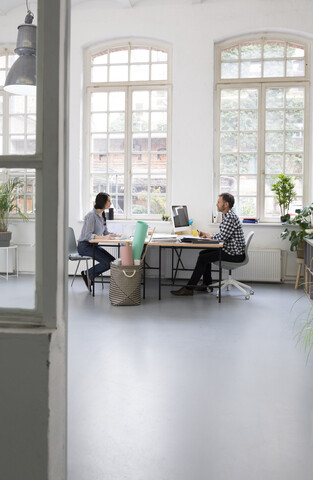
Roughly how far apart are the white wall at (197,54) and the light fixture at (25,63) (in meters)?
6.18

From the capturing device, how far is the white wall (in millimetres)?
7805

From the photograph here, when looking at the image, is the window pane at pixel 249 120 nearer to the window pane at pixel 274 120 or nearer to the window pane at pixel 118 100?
the window pane at pixel 274 120

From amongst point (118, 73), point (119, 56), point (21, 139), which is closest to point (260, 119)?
point (118, 73)

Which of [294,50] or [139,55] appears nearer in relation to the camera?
[294,50]

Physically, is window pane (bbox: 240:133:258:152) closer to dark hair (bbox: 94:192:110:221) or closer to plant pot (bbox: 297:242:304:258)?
plant pot (bbox: 297:242:304:258)

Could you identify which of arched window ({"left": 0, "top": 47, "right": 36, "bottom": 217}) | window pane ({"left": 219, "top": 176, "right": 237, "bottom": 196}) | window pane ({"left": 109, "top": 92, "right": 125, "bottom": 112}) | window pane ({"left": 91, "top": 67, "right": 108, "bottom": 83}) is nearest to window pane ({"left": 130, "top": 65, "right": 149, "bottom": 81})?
window pane ({"left": 109, "top": 92, "right": 125, "bottom": 112})

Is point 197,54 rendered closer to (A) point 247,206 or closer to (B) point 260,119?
(B) point 260,119

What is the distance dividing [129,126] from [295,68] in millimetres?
2926

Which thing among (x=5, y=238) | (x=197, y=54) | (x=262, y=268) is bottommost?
(x=262, y=268)

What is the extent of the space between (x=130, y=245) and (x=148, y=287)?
4.31 feet

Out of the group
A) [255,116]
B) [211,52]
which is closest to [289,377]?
[255,116]

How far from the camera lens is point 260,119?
26.3 ft

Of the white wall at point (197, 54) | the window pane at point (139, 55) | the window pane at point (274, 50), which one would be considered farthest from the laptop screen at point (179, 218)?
the window pane at point (274, 50)

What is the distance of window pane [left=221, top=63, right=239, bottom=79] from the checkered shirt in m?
2.84
